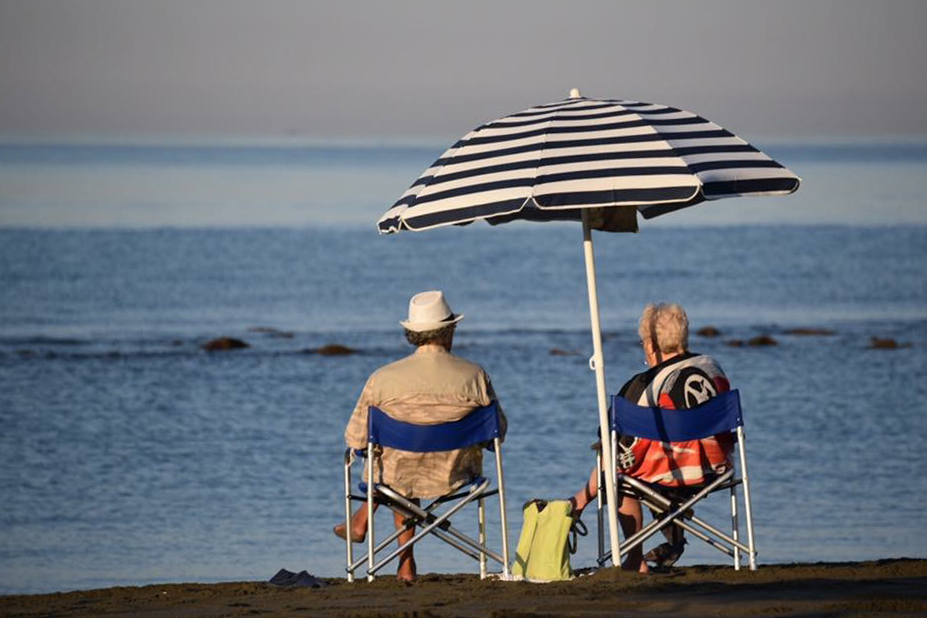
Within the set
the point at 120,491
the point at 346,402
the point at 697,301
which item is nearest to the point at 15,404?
the point at 346,402

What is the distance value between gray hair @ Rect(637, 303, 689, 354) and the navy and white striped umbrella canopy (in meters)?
0.55

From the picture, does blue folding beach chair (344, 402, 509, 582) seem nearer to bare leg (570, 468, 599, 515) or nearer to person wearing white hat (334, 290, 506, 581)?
person wearing white hat (334, 290, 506, 581)

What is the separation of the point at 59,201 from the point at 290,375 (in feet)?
140

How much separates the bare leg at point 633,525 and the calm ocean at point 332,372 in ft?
6.00

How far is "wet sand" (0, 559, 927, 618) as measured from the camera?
538 centimetres

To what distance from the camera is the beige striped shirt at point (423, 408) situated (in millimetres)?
6391

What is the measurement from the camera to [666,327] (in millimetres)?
6453

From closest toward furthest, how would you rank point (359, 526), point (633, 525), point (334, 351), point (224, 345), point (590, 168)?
point (590, 168) → point (633, 525) → point (359, 526) → point (334, 351) → point (224, 345)

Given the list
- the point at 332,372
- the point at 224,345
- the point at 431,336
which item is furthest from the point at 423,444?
the point at 224,345

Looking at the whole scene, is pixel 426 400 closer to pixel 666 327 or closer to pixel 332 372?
pixel 666 327

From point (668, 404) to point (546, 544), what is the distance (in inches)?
29.5

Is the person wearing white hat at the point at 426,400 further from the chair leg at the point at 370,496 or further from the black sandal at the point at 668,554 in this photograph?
the black sandal at the point at 668,554

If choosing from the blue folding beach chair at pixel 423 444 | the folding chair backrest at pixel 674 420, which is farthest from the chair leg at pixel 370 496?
the folding chair backrest at pixel 674 420

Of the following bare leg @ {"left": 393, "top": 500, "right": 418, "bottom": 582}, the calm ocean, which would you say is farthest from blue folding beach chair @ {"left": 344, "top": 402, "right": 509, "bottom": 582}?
the calm ocean
